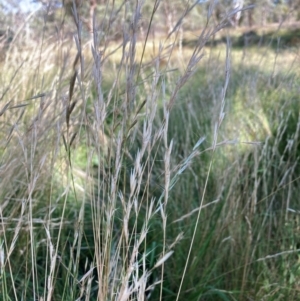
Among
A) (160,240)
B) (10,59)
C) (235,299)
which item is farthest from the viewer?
(10,59)

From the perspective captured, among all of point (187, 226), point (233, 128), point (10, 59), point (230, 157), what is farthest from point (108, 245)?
point (10, 59)

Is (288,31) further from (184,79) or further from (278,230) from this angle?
(184,79)

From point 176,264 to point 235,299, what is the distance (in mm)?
251

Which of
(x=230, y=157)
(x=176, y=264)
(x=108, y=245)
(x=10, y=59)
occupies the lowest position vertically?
(x=176, y=264)

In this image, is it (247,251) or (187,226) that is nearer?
(247,251)

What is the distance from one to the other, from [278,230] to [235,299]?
348 mm

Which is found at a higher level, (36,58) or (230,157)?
(36,58)

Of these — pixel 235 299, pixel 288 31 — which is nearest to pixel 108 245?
pixel 235 299

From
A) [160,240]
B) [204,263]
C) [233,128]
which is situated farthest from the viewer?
[233,128]

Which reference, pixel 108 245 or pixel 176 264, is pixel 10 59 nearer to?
pixel 176 264

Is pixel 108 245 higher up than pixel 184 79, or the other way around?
pixel 184 79

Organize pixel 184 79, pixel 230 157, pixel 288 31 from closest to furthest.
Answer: pixel 184 79 → pixel 230 157 → pixel 288 31

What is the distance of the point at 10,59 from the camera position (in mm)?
2580

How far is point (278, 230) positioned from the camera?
146 centimetres
